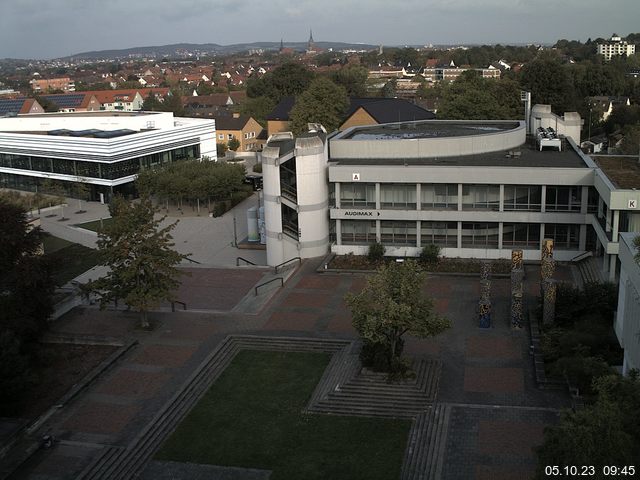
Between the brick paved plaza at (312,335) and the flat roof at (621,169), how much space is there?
6068 mm

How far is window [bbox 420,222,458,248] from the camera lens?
38.3 metres

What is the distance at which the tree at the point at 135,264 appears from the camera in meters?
29.0

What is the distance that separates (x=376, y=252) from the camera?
38.1 m

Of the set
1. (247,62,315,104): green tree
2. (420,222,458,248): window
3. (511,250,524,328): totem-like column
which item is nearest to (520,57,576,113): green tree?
(247,62,315,104): green tree

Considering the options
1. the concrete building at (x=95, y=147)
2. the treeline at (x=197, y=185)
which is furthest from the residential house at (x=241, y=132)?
the treeline at (x=197, y=185)

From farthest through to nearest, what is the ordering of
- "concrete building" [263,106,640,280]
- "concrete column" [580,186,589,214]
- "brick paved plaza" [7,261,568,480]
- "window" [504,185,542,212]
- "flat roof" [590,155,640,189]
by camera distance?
"window" [504,185,542,212] → "concrete building" [263,106,640,280] → "concrete column" [580,186,589,214] → "flat roof" [590,155,640,189] → "brick paved plaza" [7,261,568,480]

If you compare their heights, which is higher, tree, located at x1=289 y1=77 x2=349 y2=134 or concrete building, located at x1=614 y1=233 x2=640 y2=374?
tree, located at x1=289 y1=77 x2=349 y2=134

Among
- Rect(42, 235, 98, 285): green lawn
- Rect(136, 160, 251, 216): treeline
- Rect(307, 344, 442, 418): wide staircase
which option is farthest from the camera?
Rect(136, 160, 251, 216): treeline

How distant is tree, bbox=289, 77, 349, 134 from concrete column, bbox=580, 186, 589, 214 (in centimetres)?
4415

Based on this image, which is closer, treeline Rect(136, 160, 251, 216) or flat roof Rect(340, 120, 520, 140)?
flat roof Rect(340, 120, 520, 140)

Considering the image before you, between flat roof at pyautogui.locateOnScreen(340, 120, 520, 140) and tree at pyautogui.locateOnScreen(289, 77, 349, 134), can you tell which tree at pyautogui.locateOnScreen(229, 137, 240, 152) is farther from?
flat roof at pyautogui.locateOnScreen(340, 120, 520, 140)

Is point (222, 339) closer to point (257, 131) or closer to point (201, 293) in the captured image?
point (201, 293)

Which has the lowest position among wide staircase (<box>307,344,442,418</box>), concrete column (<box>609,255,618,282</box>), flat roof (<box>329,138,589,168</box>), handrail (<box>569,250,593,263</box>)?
wide staircase (<box>307,344,442,418</box>)

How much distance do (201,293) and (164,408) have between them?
1213cm
